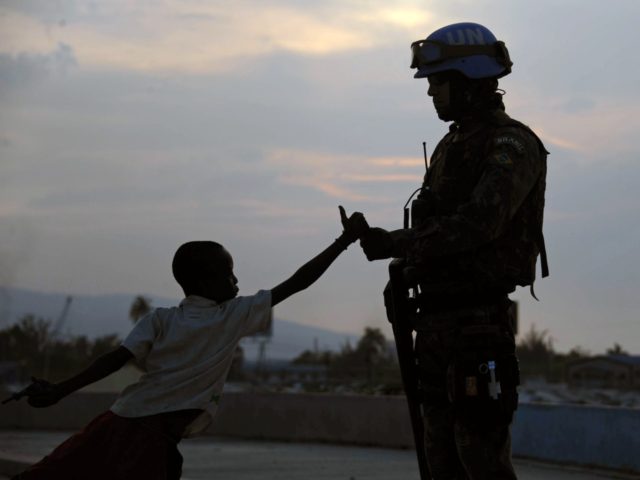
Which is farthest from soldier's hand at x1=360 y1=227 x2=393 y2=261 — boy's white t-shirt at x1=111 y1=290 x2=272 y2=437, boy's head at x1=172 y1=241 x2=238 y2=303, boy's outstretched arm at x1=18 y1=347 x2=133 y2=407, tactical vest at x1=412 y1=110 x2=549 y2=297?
boy's outstretched arm at x1=18 y1=347 x2=133 y2=407

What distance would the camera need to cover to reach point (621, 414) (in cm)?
1186

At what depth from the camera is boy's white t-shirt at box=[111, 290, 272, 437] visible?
546 centimetres

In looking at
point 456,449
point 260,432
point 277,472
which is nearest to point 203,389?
point 456,449

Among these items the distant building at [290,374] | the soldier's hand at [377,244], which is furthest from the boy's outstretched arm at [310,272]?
the distant building at [290,374]

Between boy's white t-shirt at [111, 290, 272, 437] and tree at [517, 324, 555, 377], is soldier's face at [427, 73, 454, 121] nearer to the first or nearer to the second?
boy's white t-shirt at [111, 290, 272, 437]

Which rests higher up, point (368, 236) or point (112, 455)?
point (368, 236)

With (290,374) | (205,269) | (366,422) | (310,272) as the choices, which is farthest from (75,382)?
(290,374)

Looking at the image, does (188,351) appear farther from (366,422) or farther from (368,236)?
(366,422)

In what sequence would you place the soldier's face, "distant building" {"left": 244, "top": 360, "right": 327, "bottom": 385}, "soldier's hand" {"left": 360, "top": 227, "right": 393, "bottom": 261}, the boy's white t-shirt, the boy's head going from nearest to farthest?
"soldier's hand" {"left": 360, "top": 227, "right": 393, "bottom": 261}, the soldier's face, the boy's white t-shirt, the boy's head, "distant building" {"left": 244, "top": 360, "right": 327, "bottom": 385}

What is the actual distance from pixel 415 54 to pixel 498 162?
61cm

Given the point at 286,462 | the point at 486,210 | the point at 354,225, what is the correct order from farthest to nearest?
the point at 286,462 → the point at 354,225 → the point at 486,210

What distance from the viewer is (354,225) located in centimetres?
512

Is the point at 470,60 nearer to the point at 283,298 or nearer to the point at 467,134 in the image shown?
the point at 467,134

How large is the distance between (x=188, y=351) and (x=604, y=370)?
352 ft
